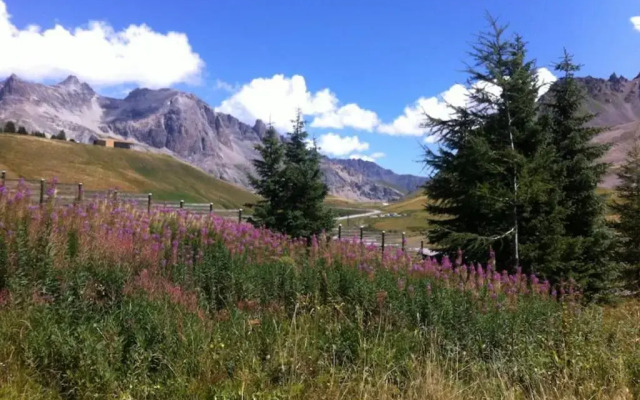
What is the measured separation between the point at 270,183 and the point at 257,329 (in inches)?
648

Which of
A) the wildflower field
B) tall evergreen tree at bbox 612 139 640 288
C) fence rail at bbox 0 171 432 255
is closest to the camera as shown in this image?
the wildflower field

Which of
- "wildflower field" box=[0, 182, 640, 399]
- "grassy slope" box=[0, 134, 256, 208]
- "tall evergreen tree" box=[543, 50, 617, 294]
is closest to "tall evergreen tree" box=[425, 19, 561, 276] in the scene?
"tall evergreen tree" box=[543, 50, 617, 294]

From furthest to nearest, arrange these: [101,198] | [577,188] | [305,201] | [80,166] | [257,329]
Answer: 1. [80,166]
2. [305,201]
3. [577,188]
4. [101,198]
5. [257,329]

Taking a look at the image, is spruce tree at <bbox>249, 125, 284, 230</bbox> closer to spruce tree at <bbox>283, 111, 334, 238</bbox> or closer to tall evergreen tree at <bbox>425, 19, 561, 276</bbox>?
spruce tree at <bbox>283, 111, 334, 238</bbox>

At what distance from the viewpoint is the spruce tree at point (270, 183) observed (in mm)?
20219

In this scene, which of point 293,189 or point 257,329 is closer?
point 257,329

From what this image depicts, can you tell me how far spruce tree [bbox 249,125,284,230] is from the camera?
2022 cm

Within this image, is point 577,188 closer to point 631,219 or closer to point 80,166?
point 631,219

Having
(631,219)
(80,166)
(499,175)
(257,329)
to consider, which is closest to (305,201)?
(499,175)

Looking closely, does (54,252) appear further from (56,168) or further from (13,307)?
(56,168)

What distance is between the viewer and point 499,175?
13.5 meters

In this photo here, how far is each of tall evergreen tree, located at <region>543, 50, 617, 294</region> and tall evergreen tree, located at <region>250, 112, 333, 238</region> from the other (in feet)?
29.1

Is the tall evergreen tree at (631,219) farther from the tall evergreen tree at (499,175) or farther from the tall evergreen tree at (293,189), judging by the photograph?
the tall evergreen tree at (293,189)

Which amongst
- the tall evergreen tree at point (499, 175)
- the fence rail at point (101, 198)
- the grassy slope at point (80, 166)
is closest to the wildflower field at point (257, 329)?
the fence rail at point (101, 198)
